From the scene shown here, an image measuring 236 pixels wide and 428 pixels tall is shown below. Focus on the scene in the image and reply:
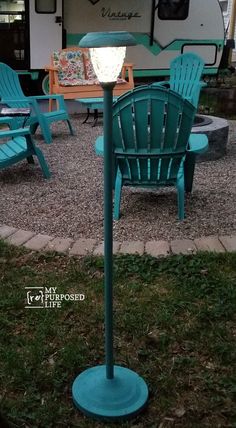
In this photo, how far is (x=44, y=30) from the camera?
31.2 ft

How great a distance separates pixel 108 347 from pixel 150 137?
1.86 m

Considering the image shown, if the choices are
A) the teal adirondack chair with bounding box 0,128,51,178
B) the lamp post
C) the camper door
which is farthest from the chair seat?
the camper door

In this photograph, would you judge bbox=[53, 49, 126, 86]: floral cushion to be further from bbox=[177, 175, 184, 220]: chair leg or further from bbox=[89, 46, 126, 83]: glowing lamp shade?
bbox=[89, 46, 126, 83]: glowing lamp shade

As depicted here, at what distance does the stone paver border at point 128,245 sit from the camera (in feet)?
10.4

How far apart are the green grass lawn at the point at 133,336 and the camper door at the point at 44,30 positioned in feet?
23.6

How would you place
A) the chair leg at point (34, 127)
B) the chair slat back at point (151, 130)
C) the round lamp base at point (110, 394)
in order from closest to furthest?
the round lamp base at point (110, 394) < the chair slat back at point (151, 130) < the chair leg at point (34, 127)

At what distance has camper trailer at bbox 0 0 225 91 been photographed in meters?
9.45

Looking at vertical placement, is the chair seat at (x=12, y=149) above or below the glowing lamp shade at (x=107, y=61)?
below

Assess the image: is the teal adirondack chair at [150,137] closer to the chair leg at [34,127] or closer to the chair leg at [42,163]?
the chair leg at [42,163]

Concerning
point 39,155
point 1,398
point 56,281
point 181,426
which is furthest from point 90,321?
point 39,155

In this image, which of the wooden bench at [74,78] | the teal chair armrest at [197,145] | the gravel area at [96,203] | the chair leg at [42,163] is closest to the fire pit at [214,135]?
the gravel area at [96,203]

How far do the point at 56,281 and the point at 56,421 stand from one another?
3.40 feet

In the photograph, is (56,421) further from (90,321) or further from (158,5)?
(158,5)

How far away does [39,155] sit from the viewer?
4621 mm
